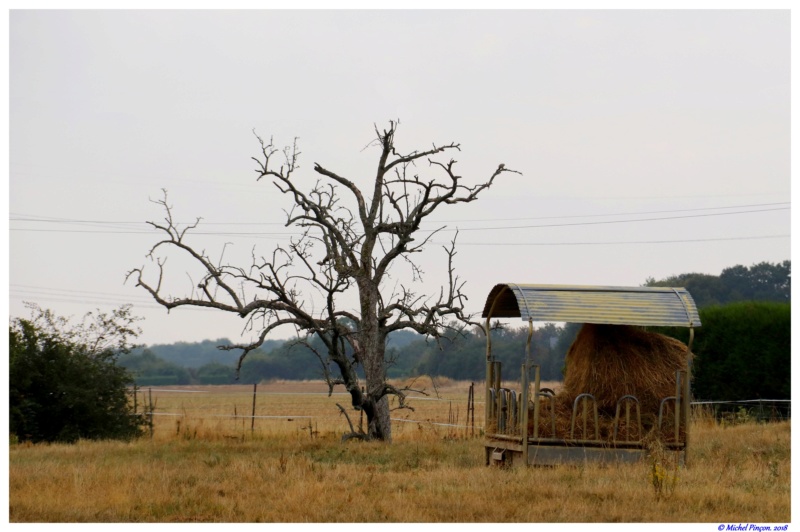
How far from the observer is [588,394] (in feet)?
50.4

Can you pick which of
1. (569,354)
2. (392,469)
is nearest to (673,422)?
(569,354)

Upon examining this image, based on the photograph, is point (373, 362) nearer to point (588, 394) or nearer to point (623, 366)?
point (623, 366)

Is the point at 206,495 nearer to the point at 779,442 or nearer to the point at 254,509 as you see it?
the point at 254,509

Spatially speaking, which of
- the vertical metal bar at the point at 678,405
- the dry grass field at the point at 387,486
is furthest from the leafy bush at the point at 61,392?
the vertical metal bar at the point at 678,405

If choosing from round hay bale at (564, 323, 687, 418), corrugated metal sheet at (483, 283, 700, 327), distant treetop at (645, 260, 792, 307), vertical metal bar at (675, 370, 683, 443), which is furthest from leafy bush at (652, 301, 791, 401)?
distant treetop at (645, 260, 792, 307)

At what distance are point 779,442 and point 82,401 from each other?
15045 millimetres

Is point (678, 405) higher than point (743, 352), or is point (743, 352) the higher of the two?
point (743, 352)

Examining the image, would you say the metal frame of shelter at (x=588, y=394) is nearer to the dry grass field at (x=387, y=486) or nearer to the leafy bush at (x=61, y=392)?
the dry grass field at (x=387, y=486)

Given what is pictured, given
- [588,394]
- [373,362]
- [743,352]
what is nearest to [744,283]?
[743,352]

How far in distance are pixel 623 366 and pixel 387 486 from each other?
459 centimetres

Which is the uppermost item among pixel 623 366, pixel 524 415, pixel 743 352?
pixel 623 366

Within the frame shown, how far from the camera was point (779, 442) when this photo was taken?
62.8 feet

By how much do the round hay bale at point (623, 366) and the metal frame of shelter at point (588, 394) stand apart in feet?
0.64

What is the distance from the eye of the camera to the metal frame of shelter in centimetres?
1503
